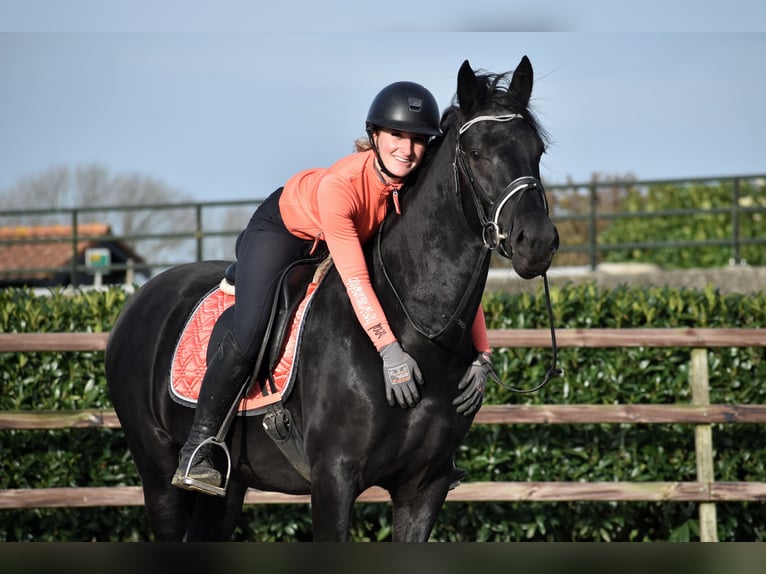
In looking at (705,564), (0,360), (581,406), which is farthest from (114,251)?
(705,564)

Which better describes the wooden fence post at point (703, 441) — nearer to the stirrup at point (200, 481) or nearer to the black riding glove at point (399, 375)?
the black riding glove at point (399, 375)

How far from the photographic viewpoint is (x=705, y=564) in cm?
103

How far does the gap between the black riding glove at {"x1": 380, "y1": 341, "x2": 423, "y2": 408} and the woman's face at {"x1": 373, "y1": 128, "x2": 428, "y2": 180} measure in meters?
0.68

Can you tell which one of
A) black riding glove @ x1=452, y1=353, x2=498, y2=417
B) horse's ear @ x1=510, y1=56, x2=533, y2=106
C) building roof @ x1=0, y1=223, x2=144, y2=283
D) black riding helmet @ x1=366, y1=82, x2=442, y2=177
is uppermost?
building roof @ x1=0, y1=223, x2=144, y2=283

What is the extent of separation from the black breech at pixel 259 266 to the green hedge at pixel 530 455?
9.58ft

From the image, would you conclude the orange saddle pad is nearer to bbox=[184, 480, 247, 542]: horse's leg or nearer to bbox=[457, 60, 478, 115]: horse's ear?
bbox=[184, 480, 247, 542]: horse's leg

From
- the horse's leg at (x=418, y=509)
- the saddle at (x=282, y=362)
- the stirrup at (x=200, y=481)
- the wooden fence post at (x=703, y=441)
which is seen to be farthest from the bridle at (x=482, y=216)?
the wooden fence post at (x=703, y=441)

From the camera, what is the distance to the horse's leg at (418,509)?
11.3 ft

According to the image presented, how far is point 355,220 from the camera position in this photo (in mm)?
3410

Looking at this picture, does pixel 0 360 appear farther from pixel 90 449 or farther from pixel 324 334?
pixel 324 334

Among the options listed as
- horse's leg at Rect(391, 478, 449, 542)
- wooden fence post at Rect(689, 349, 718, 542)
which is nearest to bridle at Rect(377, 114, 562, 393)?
horse's leg at Rect(391, 478, 449, 542)

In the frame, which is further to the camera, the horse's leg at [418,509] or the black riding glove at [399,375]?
the horse's leg at [418,509]

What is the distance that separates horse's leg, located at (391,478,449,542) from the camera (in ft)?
11.3

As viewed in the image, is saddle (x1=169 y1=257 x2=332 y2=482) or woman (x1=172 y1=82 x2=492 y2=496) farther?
saddle (x1=169 y1=257 x2=332 y2=482)
